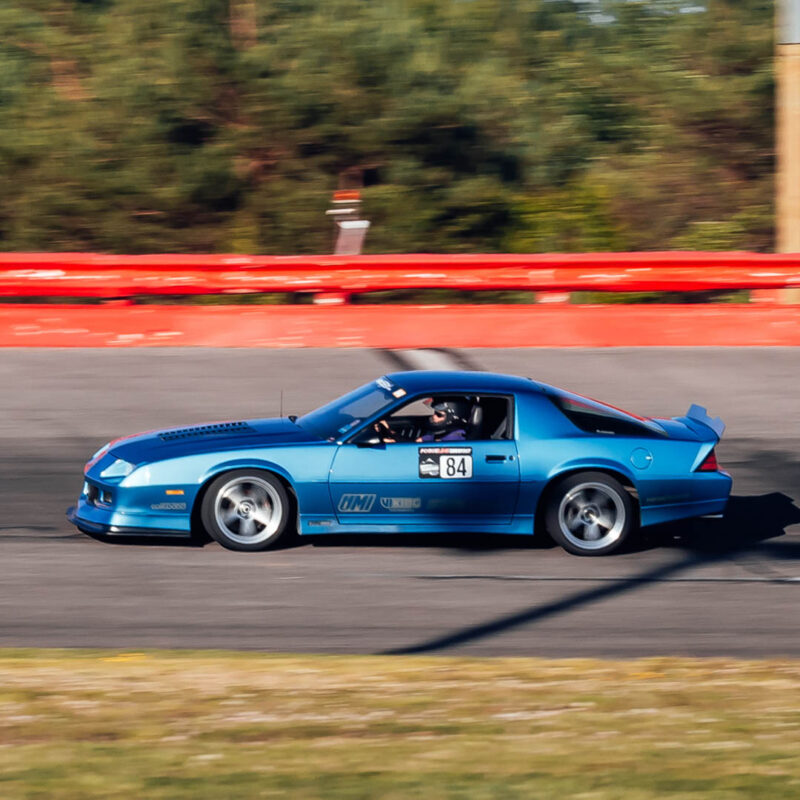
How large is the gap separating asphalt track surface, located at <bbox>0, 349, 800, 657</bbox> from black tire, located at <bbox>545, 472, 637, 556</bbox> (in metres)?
0.17

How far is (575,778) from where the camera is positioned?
4578mm

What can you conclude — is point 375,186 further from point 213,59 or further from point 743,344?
point 743,344

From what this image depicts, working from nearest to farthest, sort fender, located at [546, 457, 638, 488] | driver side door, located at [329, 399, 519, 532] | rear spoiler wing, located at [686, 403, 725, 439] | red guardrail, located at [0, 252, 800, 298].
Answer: driver side door, located at [329, 399, 519, 532], fender, located at [546, 457, 638, 488], rear spoiler wing, located at [686, 403, 725, 439], red guardrail, located at [0, 252, 800, 298]

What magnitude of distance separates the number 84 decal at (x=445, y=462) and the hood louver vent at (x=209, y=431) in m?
1.22

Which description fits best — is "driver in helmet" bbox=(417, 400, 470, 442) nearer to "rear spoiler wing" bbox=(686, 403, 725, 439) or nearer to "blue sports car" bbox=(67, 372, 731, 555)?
"blue sports car" bbox=(67, 372, 731, 555)

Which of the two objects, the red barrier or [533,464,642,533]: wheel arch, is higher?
the red barrier

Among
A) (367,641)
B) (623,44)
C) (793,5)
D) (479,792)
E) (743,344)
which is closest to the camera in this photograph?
(479,792)

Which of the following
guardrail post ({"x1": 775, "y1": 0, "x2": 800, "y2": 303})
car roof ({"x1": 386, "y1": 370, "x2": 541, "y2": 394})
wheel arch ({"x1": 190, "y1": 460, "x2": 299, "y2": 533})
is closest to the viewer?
wheel arch ({"x1": 190, "y1": 460, "x2": 299, "y2": 533})

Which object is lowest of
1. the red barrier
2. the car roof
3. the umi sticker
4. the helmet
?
the umi sticker

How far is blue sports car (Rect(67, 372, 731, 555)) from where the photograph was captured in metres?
8.40

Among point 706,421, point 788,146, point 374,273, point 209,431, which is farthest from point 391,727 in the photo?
point 788,146

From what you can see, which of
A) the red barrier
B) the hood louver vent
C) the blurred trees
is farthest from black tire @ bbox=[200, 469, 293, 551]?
the blurred trees

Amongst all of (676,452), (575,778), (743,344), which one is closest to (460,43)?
(743,344)

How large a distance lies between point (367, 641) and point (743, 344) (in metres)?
9.35
